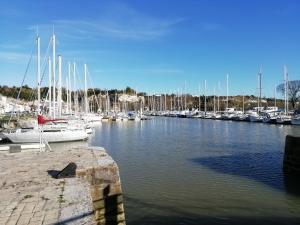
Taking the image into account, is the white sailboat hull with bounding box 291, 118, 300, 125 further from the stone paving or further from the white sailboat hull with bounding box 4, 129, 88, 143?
the stone paving

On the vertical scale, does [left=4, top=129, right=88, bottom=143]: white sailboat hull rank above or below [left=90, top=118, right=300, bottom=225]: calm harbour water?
above

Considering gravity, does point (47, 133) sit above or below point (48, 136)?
above

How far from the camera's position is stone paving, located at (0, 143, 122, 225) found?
695cm

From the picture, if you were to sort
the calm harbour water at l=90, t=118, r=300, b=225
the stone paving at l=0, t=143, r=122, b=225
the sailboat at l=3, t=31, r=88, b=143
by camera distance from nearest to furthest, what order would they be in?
the stone paving at l=0, t=143, r=122, b=225
the calm harbour water at l=90, t=118, r=300, b=225
the sailboat at l=3, t=31, r=88, b=143

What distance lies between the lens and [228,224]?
42.3ft

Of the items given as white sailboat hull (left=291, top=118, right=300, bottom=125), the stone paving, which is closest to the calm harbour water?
the stone paving

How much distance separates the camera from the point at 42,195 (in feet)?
28.1

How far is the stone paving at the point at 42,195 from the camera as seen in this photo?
695 centimetres

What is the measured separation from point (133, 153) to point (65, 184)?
2299 centimetres

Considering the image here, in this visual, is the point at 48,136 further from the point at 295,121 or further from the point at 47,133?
the point at 295,121

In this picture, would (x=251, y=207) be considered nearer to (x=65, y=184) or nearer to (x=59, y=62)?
(x=65, y=184)

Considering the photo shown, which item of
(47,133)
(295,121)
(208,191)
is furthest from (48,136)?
(295,121)

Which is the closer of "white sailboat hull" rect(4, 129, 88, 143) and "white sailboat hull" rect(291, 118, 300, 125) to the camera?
"white sailboat hull" rect(4, 129, 88, 143)

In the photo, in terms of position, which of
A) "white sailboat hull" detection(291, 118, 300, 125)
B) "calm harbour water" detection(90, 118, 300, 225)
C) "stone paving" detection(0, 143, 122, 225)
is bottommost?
"calm harbour water" detection(90, 118, 300, 225)
